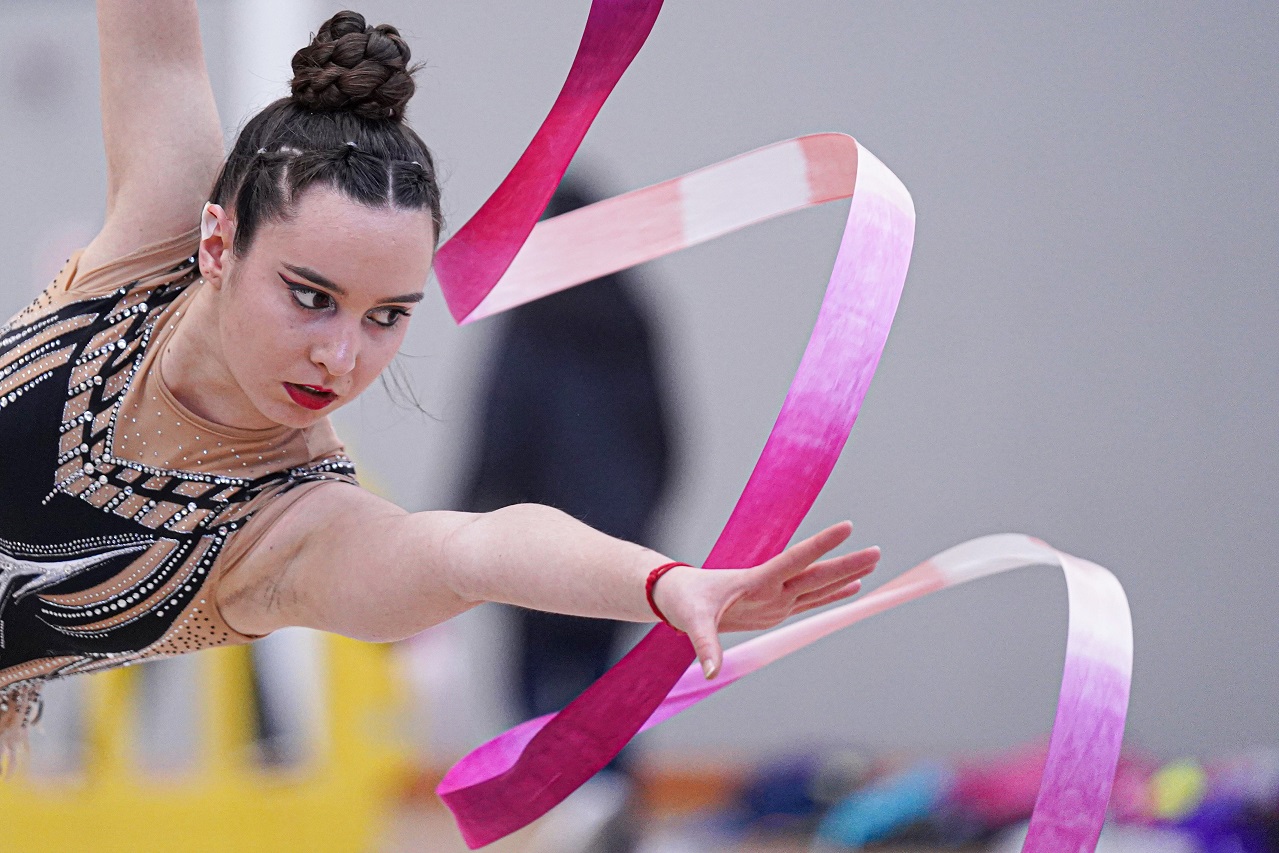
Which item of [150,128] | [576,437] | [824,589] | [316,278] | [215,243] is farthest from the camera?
[576,437]

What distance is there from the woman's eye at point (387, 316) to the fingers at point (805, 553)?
39 cm

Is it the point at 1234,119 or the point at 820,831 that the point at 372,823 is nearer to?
the point at 820,831

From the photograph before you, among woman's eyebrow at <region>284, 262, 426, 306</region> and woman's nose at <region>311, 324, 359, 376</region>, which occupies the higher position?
woman's eyebrow at <region>284, 262, 426, 306</region>

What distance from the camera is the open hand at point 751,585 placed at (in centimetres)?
74

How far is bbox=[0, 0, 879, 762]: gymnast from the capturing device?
945mm

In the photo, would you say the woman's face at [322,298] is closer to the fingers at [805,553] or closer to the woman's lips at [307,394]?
the woman's lips at [307,394]

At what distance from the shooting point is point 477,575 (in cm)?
90

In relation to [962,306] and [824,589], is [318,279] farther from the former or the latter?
[962,306]

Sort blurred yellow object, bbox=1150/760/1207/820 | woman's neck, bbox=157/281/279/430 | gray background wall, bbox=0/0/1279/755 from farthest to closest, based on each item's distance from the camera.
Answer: gray background wall, bbox=0/0/1279/755, blurred yellow object, bbox=1150/760/1207/820, woman's neck, bbox=157/281/279/430

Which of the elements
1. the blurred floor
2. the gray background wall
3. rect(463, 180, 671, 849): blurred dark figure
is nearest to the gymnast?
rect(463, 180, 671, 849): blurred dark figure

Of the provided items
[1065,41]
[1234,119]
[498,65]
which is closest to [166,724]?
[498,65]

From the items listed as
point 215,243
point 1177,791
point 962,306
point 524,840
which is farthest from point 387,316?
point 962,306

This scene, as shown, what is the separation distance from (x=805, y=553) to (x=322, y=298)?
0.43 meters

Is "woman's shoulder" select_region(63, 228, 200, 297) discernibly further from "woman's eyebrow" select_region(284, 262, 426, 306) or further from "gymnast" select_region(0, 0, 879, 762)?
"woman's eyebrow" select_region(284, 262, 426, 306)
